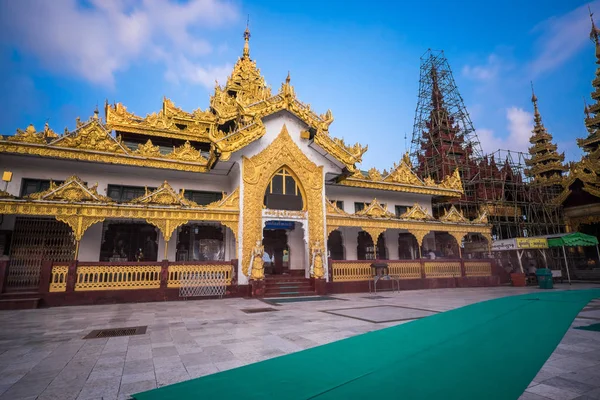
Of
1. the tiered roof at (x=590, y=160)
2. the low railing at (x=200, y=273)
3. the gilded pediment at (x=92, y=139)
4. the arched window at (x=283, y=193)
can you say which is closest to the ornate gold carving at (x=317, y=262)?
the arched window at (x=283, y=193)

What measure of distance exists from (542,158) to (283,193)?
33.4 meters

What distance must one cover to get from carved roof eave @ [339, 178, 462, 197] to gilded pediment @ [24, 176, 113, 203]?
39.1 ft

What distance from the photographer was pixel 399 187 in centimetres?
1952

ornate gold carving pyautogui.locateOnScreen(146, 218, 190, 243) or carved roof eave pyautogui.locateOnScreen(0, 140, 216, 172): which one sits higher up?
carved roof eave pyautogui.locateOnScreen(0, 140, 216, 172)

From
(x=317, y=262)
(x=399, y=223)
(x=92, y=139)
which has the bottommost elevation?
(x=317, y=262)

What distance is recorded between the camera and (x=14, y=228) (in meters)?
13.0

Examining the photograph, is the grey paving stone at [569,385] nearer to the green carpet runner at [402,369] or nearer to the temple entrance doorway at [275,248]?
the green carpet runner at [402,369]

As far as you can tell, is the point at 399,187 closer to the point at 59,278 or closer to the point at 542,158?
the point at 59,278

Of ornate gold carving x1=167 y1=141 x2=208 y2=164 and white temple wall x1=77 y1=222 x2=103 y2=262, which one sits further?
ornate gold carving x1=167 y1=141 x2=208 y2=164

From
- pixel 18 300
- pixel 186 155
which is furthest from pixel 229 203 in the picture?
pixel 18 300

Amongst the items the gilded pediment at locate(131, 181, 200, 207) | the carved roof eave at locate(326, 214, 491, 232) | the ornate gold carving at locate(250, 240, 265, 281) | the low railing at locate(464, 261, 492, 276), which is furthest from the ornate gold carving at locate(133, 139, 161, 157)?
the low railing at locate(464, 261, 492, 276)

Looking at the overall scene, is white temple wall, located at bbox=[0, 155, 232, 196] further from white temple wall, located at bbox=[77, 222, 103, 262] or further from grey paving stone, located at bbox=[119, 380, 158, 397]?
grey paving stone, located at bbox=[119, 380, 158, 397]

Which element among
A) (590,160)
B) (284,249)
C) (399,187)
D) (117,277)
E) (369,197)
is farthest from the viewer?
(590,160)

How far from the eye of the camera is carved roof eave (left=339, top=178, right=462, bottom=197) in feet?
59.8
